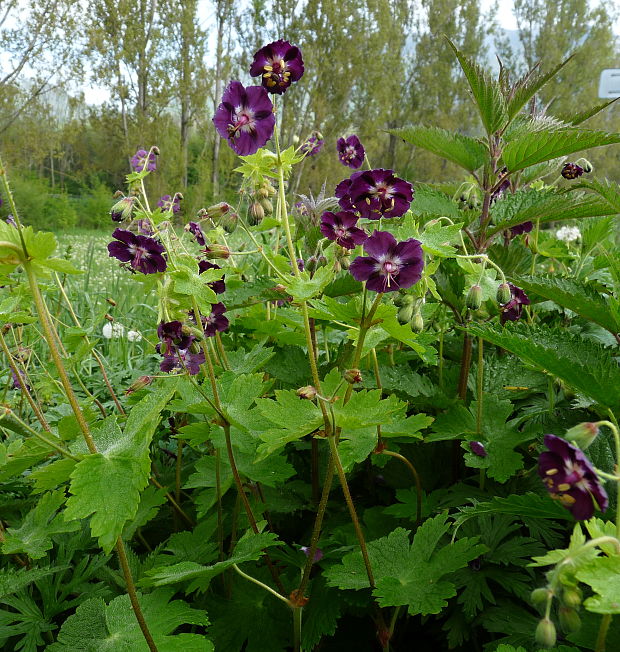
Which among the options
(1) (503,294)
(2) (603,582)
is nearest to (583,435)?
(2) (603,582)

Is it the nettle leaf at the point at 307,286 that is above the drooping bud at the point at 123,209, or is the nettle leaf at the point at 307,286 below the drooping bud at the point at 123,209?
below

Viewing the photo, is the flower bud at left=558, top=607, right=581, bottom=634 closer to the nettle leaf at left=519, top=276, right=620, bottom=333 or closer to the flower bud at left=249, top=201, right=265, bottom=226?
the nettle leaf at left=519, top=276, right=620, bottom=333

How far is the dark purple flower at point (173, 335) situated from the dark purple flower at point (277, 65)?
0.56m

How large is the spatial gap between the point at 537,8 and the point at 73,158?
2620 centimetres

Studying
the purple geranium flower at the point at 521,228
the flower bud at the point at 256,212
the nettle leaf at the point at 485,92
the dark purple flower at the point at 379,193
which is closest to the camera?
the dark purple flower at the point at 379,193

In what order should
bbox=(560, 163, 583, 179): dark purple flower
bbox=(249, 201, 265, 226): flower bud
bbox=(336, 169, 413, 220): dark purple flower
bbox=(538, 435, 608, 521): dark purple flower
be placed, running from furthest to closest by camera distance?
bbox=(560, 163, 583, 179): dark purple flower < bbox=(249, 201, 265, 226): flower bud < bbox=(336, 169, 413, 220): dark purple flower < bbox=(538, 435, 608, 521): dark purple flower

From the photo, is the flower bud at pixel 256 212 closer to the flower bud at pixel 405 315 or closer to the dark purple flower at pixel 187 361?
the dark purple flower at pixel 187 361

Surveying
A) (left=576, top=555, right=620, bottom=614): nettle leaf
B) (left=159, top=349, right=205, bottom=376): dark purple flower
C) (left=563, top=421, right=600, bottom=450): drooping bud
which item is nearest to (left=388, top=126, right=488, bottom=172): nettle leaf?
(left=159, top=349, right=205, bottom=376): dark purple flower

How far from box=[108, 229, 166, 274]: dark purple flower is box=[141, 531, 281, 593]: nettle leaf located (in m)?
0.64

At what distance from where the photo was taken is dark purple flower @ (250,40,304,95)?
1187mm

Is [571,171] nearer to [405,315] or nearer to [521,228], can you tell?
[521,228]

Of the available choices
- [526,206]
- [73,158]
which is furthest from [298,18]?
[73,158]

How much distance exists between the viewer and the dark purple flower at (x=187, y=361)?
133 cm

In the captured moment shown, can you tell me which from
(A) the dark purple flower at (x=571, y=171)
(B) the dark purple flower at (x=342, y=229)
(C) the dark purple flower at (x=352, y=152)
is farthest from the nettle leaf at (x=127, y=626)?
(A) the dark purple flower at (x=571, y=171)
